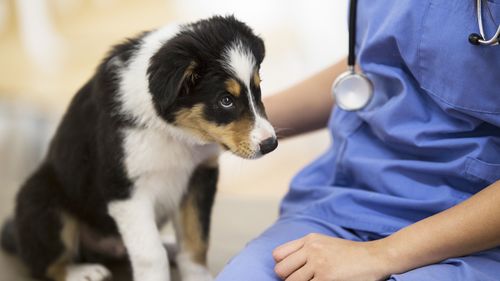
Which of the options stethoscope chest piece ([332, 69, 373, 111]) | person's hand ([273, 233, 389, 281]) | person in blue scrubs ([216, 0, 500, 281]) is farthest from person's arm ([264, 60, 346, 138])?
person's hand ([273, 233, 389, 281])

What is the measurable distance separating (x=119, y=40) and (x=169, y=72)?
2.05ft

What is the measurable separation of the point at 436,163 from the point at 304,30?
3.33m

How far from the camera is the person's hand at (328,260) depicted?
126 centimetres

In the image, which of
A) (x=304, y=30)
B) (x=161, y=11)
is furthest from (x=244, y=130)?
(x=161, y=11)

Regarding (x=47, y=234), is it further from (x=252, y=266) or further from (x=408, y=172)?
(x=408, y=172)

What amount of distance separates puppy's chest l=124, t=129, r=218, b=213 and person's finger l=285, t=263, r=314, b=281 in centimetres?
51

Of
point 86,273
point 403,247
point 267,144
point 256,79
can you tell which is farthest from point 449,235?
point 86,273

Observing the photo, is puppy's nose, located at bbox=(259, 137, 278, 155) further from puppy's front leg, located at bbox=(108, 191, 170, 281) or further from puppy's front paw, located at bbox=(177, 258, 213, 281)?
puppy's front paw, located at bbox=(177, 258, 213, 281)

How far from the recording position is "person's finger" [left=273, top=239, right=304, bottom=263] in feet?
4.39

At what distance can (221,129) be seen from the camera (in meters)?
1.48

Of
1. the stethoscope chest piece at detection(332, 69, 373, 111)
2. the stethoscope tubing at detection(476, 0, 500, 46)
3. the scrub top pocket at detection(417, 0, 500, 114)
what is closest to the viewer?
the stethoscope tubing at detection(476, 0, 500, 46)

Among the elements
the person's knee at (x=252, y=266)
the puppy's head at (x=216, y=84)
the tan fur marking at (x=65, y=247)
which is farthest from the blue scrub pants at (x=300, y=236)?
the tan fur marking at (x=65, y=247)

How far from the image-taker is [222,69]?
1.43 m

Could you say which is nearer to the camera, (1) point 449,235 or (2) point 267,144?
(1) point 449,235
